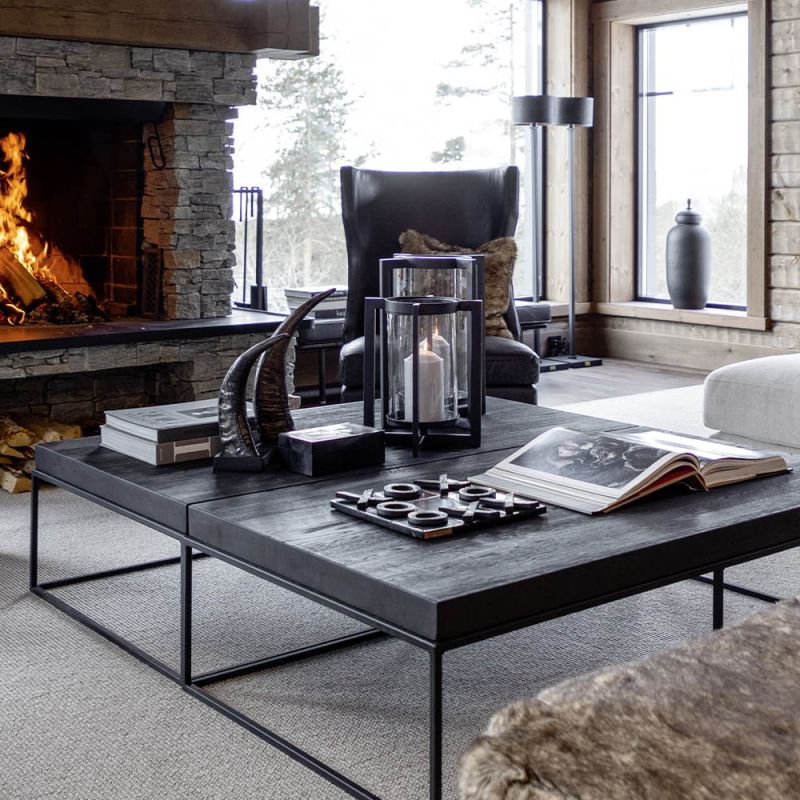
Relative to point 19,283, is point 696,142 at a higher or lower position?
higher

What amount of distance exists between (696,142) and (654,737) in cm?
670

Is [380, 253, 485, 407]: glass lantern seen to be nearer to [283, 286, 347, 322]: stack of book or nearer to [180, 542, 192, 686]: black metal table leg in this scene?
[180, 542, 192, 686]: black metal table leg

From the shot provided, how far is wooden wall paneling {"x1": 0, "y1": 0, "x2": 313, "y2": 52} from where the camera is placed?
13.7ft

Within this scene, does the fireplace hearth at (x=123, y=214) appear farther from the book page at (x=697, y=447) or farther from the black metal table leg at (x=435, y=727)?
the black metal table leg at (x=435, y=727)

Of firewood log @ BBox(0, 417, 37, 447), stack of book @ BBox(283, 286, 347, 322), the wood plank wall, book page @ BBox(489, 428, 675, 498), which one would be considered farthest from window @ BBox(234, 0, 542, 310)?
book page @ BBox(489, 428, 675, 498)

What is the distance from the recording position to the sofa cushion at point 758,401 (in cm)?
358

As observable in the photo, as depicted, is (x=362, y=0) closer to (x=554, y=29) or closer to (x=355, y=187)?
(x=554, y=29)

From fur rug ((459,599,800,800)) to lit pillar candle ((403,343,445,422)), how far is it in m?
1.46

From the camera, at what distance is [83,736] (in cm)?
208

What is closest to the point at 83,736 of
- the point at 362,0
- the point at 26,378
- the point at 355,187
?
the point at 26,378

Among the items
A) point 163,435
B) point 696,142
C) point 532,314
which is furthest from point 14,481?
point 696,142

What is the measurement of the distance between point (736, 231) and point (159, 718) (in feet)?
18.6

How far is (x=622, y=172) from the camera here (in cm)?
742

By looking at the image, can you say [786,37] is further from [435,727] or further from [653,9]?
[435,727]
